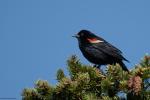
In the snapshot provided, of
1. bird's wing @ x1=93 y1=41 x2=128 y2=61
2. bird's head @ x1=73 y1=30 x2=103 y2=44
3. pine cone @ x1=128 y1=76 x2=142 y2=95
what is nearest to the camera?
pine cone @ x1=128 y1=76 x2=142 y2=95

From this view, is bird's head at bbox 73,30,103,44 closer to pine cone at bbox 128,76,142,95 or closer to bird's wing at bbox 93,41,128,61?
bird's wing at bbox 93,41,128,61

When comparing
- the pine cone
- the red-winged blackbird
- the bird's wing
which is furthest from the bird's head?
the pine cone

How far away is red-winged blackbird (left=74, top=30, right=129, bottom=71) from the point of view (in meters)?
8.17

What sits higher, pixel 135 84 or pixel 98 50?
pixel 98 50

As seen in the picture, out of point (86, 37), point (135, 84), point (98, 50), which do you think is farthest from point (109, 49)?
point (135, 84)

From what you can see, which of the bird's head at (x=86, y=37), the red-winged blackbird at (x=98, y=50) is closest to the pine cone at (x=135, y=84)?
the red-winged blackbird at (x=98, y=50)

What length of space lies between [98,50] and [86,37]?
59 cm

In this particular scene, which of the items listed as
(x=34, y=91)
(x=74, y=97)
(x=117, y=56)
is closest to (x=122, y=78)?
(x=74, y=97)

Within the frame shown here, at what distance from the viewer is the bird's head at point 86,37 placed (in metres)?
8.80

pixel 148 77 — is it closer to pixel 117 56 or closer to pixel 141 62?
pixel 141 62

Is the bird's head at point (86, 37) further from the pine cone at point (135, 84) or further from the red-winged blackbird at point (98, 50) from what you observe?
the pine cone at point (135, 84)

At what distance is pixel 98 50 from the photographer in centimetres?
849

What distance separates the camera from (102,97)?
3994 millimetres

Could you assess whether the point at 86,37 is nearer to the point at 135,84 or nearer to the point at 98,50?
the point at 98,50
